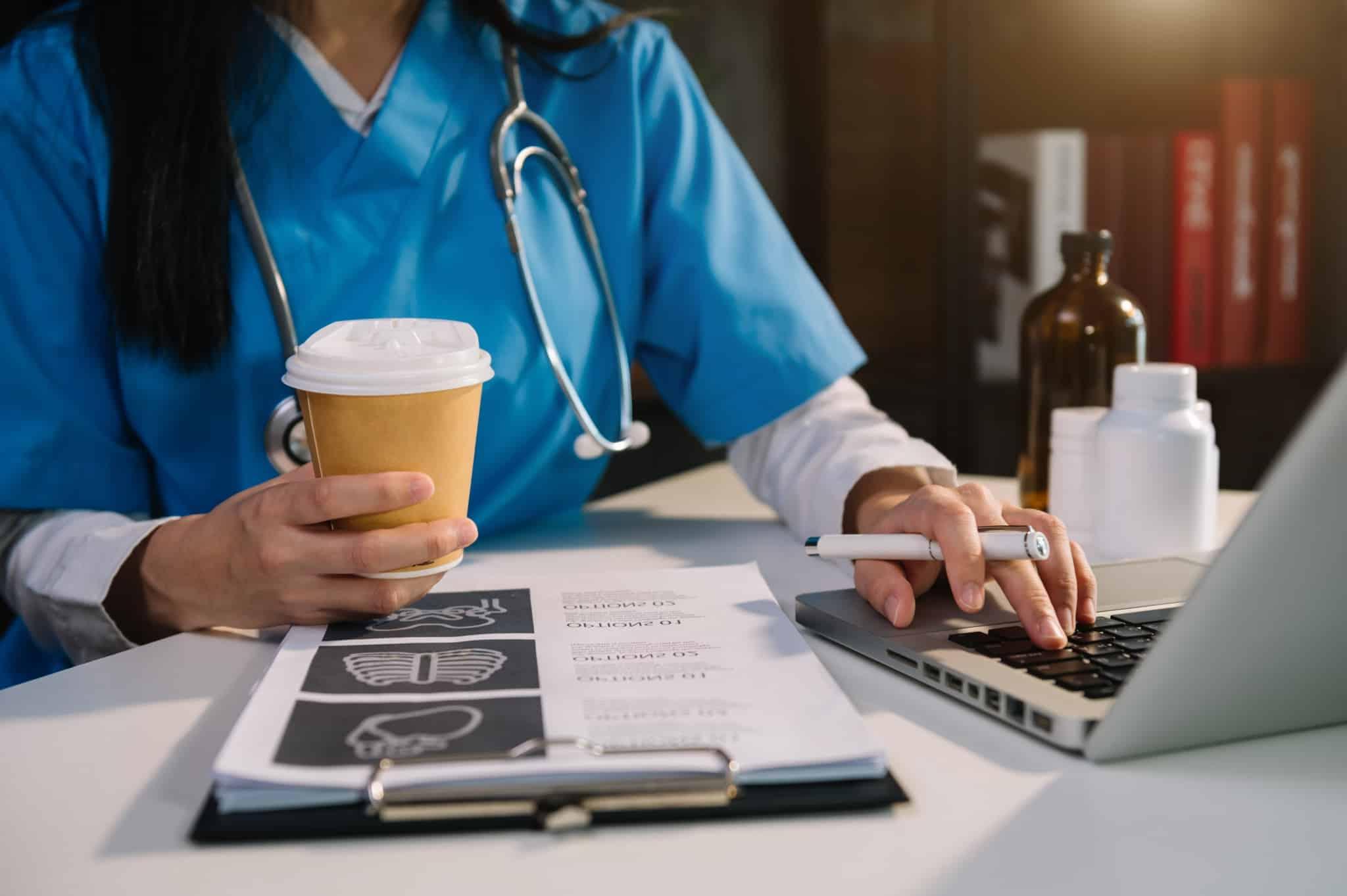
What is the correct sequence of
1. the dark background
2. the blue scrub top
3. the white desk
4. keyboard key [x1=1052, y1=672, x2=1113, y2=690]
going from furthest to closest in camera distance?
the dark background
the blue scrub top
keyboard key [x1=1052, y1=672, x2=1113, y2=690]
the white desk

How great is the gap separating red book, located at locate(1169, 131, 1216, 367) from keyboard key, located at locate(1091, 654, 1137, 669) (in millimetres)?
1306

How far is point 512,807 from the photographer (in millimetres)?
419

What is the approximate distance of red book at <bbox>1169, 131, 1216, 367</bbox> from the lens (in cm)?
168

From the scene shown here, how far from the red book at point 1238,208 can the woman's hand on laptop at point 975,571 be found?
1211 millimetres

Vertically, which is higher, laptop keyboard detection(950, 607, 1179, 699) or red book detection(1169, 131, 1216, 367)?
red book detection(1169, 131, 1216, 367)

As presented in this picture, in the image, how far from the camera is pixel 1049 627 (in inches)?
22.0

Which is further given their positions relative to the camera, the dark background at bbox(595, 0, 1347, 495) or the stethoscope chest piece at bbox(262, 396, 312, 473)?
the dark background at bbox(595, 0, 1347, 495)

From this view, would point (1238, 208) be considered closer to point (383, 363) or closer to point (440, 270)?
point (440, 270)

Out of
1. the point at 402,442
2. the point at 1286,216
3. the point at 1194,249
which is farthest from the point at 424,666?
the point at 1286,216

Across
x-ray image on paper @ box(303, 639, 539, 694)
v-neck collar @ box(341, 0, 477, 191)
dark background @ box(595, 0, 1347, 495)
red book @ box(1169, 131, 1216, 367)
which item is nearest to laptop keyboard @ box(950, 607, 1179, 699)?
x-ray image on paper @ box(303, 639, 539, 694)

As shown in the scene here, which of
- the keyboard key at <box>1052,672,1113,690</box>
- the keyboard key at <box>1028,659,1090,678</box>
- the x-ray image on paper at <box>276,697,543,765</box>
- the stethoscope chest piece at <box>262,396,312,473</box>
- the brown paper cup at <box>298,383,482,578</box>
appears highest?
the brown paper cup at <box>298,383,482,578</box>

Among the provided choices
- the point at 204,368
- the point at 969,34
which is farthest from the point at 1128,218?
the point at 204,368

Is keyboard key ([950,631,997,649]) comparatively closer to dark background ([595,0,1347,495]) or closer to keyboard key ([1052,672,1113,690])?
keyboard key ([1052,672,1113,690])

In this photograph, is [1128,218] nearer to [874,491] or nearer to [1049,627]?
[874,491]
